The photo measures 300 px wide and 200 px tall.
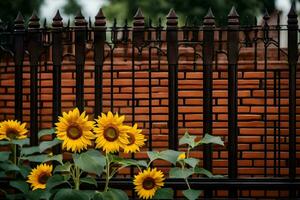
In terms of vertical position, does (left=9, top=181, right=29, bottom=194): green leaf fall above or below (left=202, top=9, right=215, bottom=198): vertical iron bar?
below

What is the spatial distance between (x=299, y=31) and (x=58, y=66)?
1.70 m

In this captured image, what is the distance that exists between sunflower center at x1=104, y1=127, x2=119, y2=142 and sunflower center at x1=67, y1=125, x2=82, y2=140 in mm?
147

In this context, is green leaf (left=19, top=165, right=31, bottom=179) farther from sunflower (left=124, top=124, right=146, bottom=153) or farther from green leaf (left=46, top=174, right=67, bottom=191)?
sunflower (left=124, top=124, right=146, bottom=153)

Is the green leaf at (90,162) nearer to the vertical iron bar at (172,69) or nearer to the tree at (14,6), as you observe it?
the vertical iron bar at (172,69)

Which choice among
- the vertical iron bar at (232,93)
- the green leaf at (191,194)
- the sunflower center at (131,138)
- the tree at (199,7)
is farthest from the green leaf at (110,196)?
the tree at (199,7)

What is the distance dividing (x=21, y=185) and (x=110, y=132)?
802mm

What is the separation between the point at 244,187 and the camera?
13.6ft

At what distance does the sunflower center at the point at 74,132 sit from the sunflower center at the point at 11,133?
598 mm

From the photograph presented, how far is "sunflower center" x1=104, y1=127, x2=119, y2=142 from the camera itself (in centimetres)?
344

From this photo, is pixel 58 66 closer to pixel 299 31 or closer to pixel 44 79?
pixel 44 79

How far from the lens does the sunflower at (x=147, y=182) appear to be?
362 cm

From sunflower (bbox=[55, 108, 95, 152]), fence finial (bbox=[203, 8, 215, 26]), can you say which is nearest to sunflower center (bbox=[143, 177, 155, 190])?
sunflower (bbox=[55, 108, 95, 152])

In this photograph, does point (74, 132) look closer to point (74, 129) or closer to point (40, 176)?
point (74, 129)

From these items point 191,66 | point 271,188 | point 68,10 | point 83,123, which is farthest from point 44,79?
point 68,10
